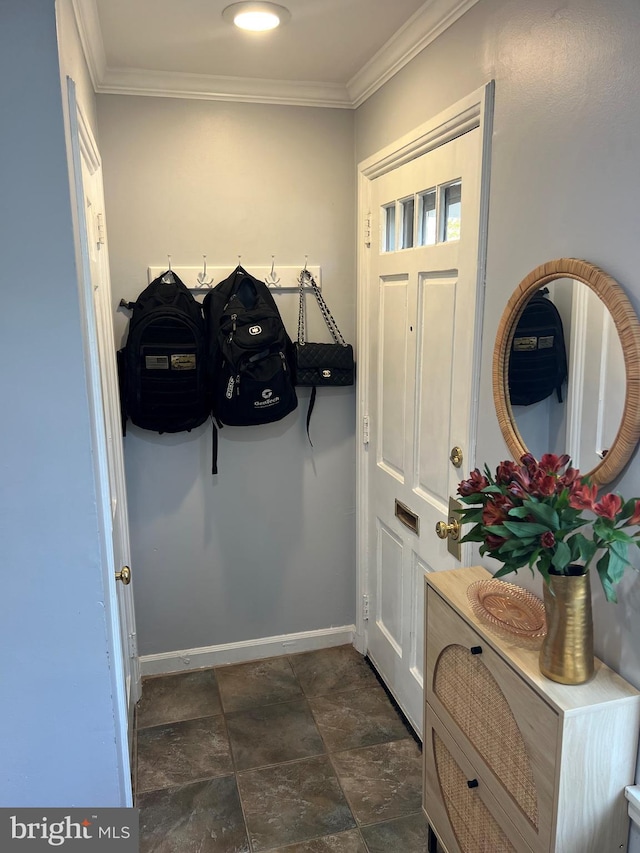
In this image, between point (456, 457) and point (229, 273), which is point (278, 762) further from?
point (229, 273)

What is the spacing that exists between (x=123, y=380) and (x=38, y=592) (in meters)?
1.20

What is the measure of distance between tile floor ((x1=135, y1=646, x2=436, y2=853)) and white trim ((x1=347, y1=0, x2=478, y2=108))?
2350 millimetres

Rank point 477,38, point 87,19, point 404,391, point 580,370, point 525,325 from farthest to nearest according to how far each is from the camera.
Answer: point 404,391
point 87,19
point 477,38
point 525,325
point 580,370

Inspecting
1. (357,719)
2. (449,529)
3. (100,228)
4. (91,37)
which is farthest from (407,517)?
(91,37)

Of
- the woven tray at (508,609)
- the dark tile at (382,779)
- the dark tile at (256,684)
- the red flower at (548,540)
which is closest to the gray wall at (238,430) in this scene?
the dark tile at (256,684)

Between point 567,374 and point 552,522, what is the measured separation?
1.26 feet

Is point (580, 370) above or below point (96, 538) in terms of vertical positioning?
above

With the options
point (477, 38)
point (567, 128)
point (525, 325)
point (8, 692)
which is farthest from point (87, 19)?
point (8, 692)

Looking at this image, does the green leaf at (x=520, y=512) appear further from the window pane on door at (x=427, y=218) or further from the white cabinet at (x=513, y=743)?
the window pane on door at (x=427, y=218)

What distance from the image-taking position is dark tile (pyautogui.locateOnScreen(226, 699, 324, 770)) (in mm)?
2264

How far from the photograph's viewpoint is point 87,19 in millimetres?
1734

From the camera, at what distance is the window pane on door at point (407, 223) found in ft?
7.14

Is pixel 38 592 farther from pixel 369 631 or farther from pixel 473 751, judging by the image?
pixel 369 631

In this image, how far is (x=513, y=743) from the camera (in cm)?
→ 132
